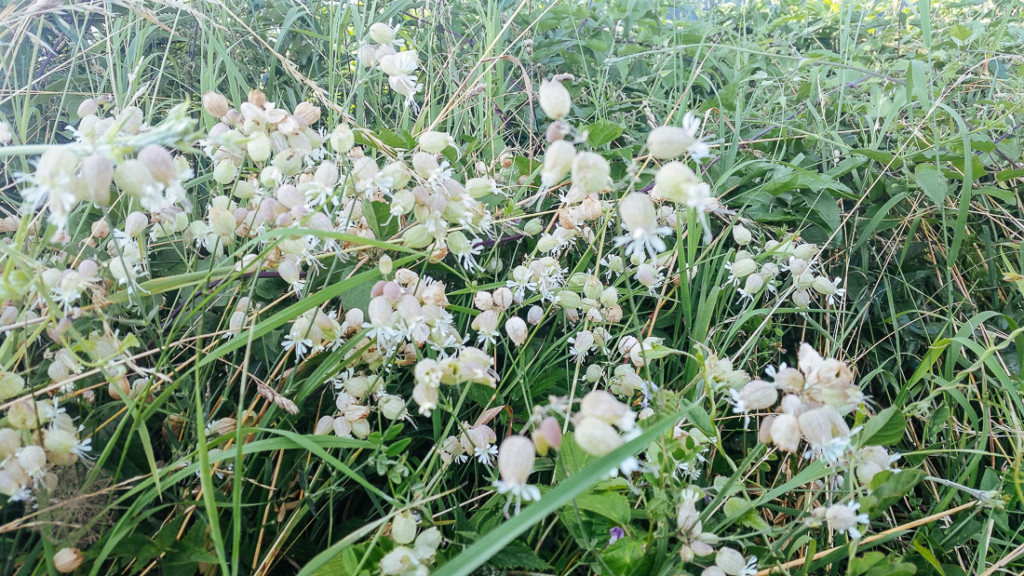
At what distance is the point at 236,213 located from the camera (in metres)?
0.88

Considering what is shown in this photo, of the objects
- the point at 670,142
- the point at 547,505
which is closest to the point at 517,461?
the point at 547,505

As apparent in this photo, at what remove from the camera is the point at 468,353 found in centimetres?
72

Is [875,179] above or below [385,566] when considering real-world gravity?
above

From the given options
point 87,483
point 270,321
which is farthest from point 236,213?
point 87,483

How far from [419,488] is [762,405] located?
0.39 metres

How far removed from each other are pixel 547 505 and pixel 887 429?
0.39 metres

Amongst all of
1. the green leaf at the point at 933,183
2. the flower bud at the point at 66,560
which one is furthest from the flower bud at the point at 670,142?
the green leaf at the point at 933,183

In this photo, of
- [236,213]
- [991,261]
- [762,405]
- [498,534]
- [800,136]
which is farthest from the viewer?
[800,136]

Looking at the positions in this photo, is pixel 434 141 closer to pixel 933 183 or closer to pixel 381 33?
pixel 381 33

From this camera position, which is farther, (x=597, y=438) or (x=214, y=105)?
(x=214, y=105)

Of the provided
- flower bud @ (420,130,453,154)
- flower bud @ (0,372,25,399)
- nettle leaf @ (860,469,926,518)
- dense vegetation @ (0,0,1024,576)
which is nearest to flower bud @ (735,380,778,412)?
dense vegetation @ (0,0,1024,576)

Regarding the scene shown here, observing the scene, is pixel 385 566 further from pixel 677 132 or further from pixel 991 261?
pixel 991 261

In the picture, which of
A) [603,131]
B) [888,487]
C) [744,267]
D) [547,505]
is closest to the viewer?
[547,505]

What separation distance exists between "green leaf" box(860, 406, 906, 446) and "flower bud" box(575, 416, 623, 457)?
0.33 m
